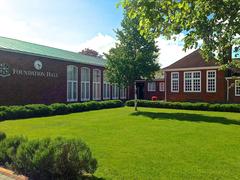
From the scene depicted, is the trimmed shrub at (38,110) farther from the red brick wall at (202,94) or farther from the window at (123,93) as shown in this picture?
the window at (123,93)

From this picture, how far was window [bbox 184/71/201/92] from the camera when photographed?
3189 cm

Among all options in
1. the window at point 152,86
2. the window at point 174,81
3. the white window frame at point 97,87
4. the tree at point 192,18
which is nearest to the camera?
the tree at point 192,18

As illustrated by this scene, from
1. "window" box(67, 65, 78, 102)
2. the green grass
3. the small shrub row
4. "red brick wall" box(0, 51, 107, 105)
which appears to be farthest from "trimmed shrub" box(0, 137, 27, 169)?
"window" box(67, 65, 78, 102)

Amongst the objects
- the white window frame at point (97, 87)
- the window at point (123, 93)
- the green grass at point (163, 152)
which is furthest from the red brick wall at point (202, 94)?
the green grass at point (163, 152)

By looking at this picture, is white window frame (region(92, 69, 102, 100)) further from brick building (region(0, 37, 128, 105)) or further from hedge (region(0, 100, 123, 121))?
hedge (region(0, 100, 123, 121))

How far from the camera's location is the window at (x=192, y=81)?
1256 inches

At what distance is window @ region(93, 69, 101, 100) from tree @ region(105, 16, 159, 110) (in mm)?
11865

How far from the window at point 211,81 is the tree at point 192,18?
25969 mm

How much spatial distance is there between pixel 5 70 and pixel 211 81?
71.1 ft

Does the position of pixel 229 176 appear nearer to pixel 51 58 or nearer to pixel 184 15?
pixel 184 15

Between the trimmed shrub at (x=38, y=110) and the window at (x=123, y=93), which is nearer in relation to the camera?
the trimmed shrub at (x=38, y=110)

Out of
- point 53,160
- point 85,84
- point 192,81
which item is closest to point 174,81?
point 192,81

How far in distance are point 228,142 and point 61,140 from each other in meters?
6.71

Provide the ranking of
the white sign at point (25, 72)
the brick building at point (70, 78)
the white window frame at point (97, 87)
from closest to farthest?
1. the white sign at point (25, 72)
2. the brick building at point (70, 78)
3. the white window frame at point (97, 87)
